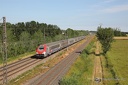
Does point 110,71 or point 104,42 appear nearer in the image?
point 110,71

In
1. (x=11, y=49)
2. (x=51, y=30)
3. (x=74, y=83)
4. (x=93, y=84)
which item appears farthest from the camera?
(x=51, y=30)

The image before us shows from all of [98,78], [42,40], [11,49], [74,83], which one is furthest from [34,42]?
[74,83]

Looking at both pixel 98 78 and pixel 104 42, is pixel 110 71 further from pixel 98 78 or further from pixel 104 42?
pixel 104 42

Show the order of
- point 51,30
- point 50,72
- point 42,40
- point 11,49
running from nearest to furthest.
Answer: point 50,72
point 11,49
point 42,40
point 51,30

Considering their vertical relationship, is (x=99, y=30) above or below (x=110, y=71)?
above

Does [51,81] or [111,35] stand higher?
[111,35]

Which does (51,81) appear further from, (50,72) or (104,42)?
(104,42)

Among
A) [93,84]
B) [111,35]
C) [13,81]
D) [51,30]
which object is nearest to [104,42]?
[111,35]

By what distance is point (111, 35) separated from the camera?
226 ft

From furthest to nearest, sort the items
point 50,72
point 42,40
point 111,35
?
point 42,40 < point 111,35 < point 50,72

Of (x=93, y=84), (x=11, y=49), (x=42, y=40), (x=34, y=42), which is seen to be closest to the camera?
(x=93, y=84)

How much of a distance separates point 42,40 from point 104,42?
27.7m

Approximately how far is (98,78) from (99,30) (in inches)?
1324

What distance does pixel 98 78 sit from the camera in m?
38.3
